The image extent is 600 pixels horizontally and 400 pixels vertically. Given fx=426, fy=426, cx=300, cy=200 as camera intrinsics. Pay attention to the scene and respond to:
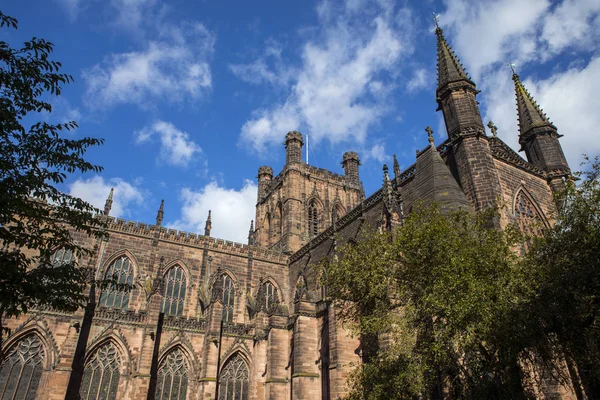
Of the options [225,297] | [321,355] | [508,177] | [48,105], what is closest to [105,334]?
[225,297]

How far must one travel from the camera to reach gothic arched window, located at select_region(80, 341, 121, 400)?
19.2 metres

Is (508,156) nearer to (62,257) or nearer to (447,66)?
(447,66)

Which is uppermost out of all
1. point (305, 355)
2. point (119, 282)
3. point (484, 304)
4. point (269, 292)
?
point (269, 292)

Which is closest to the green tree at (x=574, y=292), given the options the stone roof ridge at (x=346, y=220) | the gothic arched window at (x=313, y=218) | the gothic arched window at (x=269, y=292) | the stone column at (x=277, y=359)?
the stone roof ridge at (x=346, y=220)

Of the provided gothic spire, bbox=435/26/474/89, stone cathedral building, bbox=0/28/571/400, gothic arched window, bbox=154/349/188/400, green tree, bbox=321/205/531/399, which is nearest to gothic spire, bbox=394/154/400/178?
stone cathedral building, bbox=0/28/571/400

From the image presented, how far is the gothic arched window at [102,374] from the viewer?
19.2 m

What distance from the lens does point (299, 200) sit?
34781mm

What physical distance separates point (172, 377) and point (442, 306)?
1624cm

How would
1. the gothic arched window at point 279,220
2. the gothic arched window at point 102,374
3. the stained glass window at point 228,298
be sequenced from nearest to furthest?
the gothic arched window at point 102,374, the stained glass window at point 228,298, the gothic arched window at point 279,220

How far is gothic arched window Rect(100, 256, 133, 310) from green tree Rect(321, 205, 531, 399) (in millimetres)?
15439

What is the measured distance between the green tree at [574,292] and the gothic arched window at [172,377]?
17.3 metres

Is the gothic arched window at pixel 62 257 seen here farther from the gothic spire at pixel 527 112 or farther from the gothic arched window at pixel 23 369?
the gothic spire at pixel 527 112

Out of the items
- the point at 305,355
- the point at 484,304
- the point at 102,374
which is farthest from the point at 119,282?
the point at 484,304

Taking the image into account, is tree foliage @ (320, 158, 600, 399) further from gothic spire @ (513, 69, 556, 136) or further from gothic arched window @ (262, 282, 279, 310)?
gothic arched window @ (262, 282, 279, 310)
